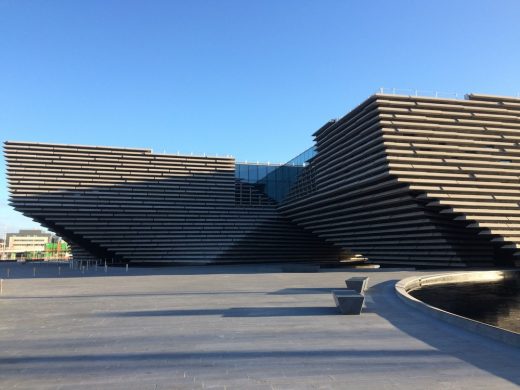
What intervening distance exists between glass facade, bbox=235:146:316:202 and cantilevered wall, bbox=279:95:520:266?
55.7ft

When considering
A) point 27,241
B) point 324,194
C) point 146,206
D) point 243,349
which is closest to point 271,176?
point 324,194

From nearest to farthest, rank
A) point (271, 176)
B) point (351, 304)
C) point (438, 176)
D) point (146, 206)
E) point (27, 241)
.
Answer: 1. point (351, 304)
2. point (438, 176)
3. point (146, 206)
4. point (271, 176)
5. point (27, 241)

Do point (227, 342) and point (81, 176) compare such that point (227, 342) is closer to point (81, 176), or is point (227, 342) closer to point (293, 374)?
point (293, 374)

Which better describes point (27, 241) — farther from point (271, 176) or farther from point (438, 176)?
point (438, 176)

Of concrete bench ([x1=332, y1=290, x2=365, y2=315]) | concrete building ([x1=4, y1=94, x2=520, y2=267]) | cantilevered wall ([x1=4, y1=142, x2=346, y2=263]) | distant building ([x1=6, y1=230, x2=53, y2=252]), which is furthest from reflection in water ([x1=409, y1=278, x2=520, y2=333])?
distant building ([x1=6, y1=230, x2=53, y2=252])

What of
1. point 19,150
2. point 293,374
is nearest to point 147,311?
point 293,374

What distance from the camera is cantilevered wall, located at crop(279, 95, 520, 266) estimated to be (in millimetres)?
31688

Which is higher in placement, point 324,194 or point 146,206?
point 324,194

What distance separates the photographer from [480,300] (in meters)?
16.5

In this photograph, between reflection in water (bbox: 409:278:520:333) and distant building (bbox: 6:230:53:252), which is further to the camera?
distant building (bbox: 6:230:53:252)

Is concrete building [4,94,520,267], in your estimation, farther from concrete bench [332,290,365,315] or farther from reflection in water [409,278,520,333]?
concrete bench [332,290,365,315]

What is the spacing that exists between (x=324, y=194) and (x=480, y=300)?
2575 cm

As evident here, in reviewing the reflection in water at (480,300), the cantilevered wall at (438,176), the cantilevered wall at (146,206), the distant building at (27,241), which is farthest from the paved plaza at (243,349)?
the distant building at (27,241)

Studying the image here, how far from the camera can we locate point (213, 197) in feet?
168
